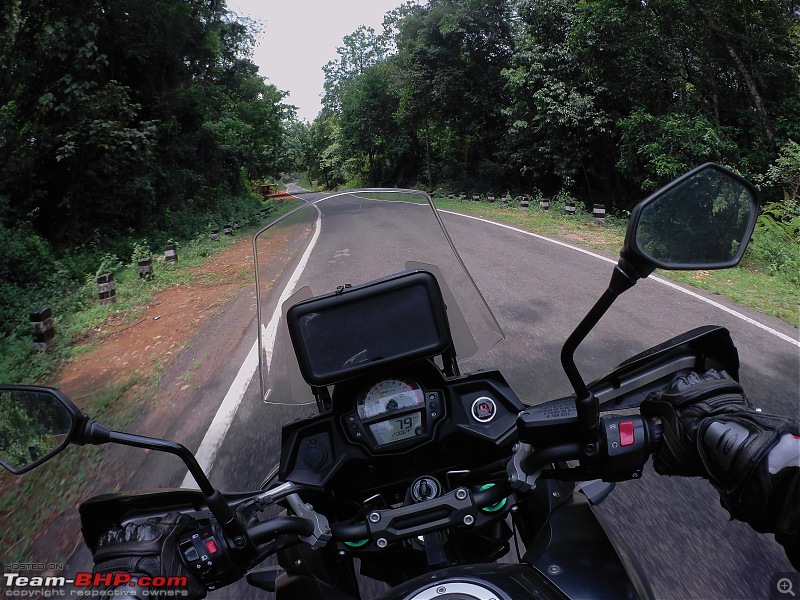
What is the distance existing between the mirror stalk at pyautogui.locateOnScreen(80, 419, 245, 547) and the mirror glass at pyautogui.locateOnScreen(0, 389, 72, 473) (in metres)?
0.11

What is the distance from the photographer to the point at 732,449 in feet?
4.08

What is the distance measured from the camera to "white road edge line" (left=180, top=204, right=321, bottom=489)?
8.13ft

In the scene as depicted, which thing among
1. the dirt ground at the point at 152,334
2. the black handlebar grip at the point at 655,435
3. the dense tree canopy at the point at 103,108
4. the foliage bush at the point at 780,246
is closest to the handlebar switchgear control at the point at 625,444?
the black handlebar grip at the point at 655,435

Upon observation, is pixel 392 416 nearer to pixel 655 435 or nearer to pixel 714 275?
pixel 655 435

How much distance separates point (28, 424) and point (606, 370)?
4785 millimetres

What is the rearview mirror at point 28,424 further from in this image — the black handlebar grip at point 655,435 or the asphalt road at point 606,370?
the black handlebar grip at point 655,435

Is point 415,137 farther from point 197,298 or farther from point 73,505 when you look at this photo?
point 73,505

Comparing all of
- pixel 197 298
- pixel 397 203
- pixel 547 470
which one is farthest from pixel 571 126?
pixel 547 470

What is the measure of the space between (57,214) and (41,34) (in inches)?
178

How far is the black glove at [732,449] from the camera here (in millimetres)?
1145

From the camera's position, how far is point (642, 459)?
1.50 meters

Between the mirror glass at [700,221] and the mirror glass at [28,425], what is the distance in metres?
1.57

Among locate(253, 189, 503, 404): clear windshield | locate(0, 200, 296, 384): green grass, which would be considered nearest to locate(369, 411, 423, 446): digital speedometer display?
locate(253, 189, 503, 404): clear windshield

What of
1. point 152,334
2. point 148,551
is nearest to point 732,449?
point 148,551
